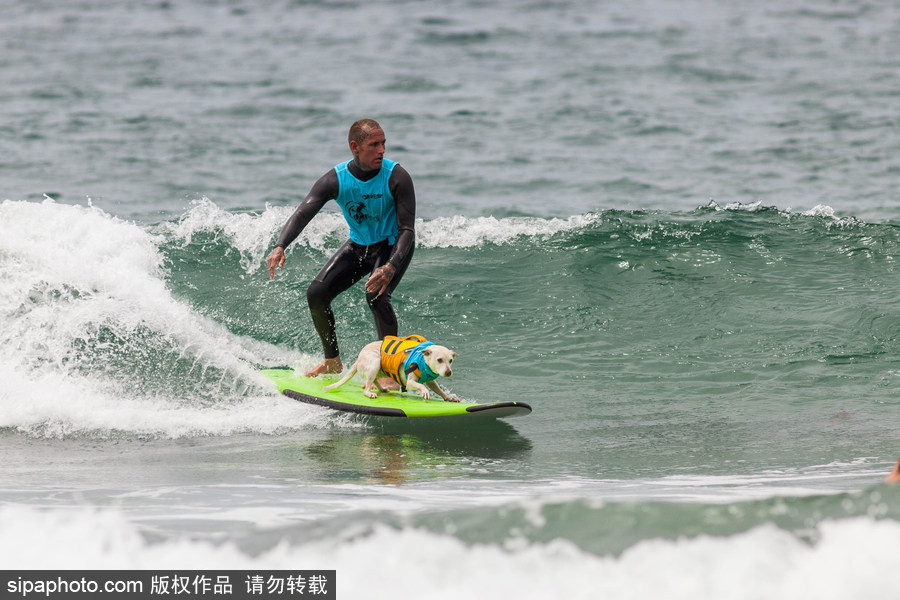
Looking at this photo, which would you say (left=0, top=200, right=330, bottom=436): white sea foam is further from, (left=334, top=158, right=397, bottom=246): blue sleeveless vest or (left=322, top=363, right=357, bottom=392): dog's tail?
(left=334, top=158, right=397, bottom=246): blue sleeveless vest

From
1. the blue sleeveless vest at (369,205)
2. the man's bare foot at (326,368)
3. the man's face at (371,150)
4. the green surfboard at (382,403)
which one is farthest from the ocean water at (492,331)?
the man's face at (371,150)

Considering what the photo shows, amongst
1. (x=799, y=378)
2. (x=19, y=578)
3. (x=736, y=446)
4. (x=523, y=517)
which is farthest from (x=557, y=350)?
(x=19, y=578)

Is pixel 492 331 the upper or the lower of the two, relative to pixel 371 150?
lower

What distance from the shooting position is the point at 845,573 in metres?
3.18

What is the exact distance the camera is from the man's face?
22.7 ft

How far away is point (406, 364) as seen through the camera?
6.75m

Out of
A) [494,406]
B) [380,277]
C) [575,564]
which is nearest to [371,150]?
[380,277]

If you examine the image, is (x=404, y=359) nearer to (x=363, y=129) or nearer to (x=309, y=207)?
(x=309, y=207)

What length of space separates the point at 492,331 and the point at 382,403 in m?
3.03

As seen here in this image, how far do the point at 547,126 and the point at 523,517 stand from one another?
18.9 meters

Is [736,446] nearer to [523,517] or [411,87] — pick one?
[523,517]

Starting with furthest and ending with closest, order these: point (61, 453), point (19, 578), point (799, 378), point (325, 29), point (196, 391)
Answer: point (325, 29) < point (799, 378) < point (196, 391) < point (61, 453) < point (19, 578)

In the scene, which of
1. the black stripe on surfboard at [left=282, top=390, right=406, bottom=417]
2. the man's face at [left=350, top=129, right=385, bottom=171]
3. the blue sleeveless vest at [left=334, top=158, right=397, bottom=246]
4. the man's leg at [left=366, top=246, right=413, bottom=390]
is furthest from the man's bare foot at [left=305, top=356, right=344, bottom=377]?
the man's face at [left=350, top=129, right=385, bottom=171]

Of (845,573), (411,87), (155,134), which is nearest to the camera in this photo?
(845,573)
